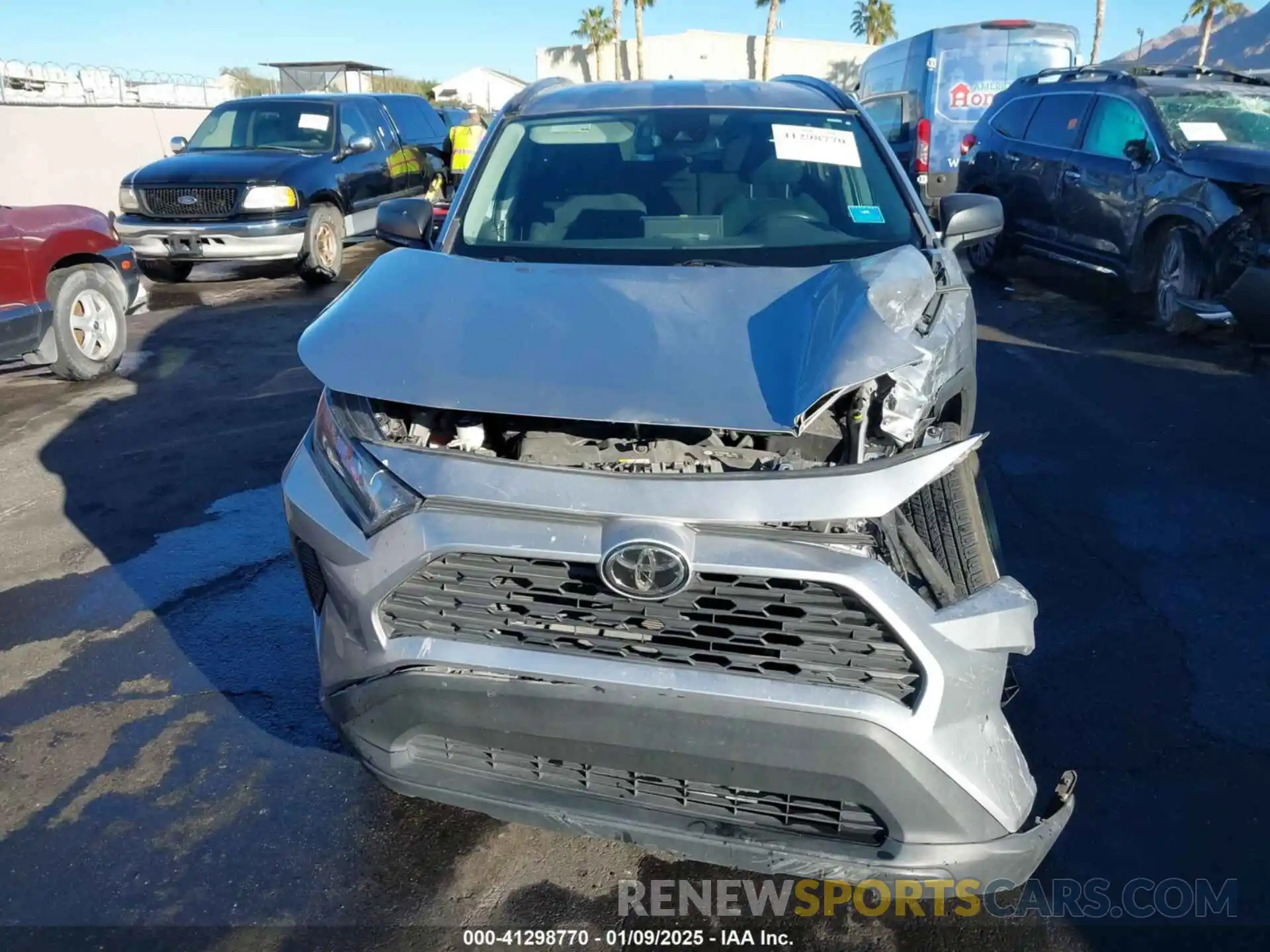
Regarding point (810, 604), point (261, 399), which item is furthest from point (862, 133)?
point (261, 399)

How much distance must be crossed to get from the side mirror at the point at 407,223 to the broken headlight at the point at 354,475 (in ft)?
5.30

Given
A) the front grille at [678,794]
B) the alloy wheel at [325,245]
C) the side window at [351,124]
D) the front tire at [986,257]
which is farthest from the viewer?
the side window at [351,124]

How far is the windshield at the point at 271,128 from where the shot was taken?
11.1 metres

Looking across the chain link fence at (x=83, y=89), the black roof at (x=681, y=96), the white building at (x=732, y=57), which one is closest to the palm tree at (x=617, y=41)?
the white building at (x=732, y=57)

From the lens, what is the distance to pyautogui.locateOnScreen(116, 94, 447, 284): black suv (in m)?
9.87

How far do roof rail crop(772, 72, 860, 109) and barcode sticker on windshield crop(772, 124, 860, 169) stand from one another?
0.98 feet

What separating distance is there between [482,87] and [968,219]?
53.9 m

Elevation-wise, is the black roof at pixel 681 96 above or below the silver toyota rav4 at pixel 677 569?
above

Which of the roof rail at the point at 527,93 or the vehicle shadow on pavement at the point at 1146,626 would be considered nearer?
the vehicle shadow on pavement at the point at 1146,626

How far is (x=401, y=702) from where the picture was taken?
2131 millimetres

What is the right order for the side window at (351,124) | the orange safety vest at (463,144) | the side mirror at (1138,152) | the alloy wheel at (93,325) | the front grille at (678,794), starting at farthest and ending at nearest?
the orange safety vest at (463,144)
the side window at (351,124)
the side mirror at (1138,152)
the alloy wheel at (93,325)
the front grille at (678,794)

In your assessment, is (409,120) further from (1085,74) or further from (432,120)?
(1085,74)

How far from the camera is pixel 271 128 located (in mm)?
11188

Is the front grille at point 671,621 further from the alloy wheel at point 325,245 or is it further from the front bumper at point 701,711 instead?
the alloy wheel at point 325,245
